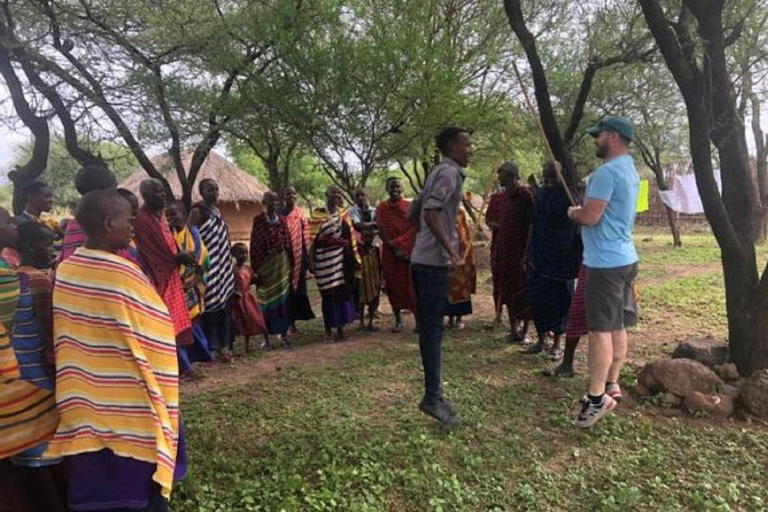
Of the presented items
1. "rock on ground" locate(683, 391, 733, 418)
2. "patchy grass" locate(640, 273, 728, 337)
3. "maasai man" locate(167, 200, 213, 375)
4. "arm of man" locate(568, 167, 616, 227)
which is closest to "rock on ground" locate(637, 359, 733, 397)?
"rock on ground" locate(683, 391, 733, 418)

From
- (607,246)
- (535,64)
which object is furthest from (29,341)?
(535,64)

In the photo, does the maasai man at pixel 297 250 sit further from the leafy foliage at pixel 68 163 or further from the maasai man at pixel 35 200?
the leafy foliage at pixel 68 163

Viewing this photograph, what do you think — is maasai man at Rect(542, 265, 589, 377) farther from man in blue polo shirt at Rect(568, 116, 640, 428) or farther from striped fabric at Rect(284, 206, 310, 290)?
striped fabric at Rect(284, 206, 310, 290)

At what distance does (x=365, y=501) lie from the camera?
111 inches

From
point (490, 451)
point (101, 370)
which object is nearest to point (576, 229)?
point (490, 451)

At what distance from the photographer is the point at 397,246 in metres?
6.55

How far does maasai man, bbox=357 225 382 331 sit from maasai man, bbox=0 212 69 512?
15.3ft

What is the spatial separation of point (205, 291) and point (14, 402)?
3.31m

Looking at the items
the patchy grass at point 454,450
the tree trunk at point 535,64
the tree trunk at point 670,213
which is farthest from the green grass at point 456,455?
the tree trunk at point 670,213

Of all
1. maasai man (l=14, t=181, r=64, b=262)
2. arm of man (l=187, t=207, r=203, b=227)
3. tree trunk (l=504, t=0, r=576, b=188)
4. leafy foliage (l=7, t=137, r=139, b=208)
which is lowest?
arm of man (l=187, t=207, r=203, b=227)

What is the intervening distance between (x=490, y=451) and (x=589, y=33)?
667cm

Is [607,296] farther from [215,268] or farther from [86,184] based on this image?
[215,268]

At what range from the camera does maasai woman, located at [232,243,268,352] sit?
6.14 m

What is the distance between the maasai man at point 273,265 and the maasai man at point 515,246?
2.44 m
